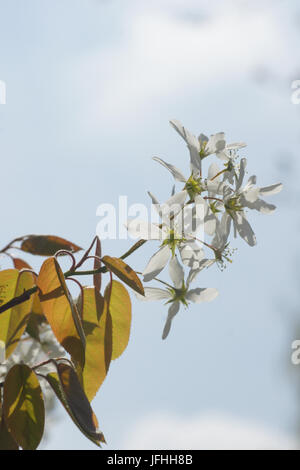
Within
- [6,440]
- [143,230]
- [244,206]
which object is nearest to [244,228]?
[244,206]

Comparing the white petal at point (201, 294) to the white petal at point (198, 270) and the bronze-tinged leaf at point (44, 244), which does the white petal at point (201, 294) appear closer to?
the white petal at point (198, 270)

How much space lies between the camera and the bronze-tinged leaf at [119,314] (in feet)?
2.36

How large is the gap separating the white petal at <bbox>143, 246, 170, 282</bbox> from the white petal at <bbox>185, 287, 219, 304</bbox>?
6 centimetres

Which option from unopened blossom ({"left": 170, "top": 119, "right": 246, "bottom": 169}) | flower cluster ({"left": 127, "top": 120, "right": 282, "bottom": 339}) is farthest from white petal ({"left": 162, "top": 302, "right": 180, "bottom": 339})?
unopened blossom ({"left": 170, "top": 119, "right": 246, "bottom": 169})

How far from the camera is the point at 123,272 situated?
0.65 m

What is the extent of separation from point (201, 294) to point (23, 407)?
9.6 inches

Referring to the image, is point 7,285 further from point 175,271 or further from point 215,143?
point 215,143

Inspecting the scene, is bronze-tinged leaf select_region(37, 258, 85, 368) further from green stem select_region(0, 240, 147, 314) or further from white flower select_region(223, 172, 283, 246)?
white flower select_region(223, 172, 283, 246)

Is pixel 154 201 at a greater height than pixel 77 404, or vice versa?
pixel 154 201

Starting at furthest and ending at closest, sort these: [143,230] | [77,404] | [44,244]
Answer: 1. [44,244]
2. [143,230]
3. [77,404]

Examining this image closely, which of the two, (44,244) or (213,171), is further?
(44,244)

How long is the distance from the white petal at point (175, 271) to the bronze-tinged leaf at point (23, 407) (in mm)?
193

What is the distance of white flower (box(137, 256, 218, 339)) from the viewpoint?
2.39ft
